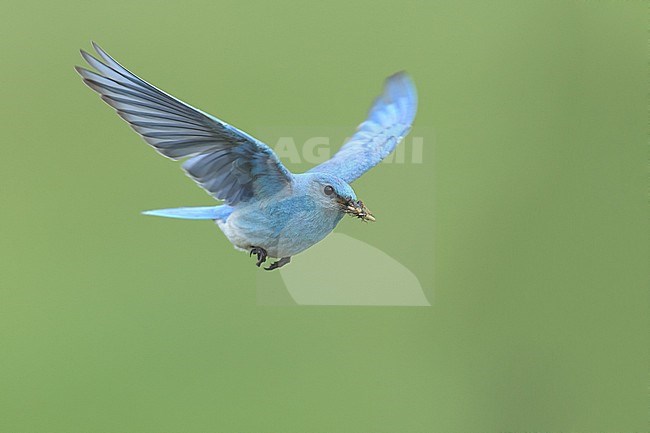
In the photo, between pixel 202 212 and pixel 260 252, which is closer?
pixel 260 252

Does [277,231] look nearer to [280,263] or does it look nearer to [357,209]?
[280,263]

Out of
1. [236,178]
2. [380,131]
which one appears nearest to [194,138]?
[236,178]

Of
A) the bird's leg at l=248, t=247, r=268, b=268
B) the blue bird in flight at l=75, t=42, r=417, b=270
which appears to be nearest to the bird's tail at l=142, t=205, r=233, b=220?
the blue bird in flight at l=75, t=42, r=417, b=270

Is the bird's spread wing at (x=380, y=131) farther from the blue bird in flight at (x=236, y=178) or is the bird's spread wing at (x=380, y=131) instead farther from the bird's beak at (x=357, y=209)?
the bird's beak at (x=357, y=209)

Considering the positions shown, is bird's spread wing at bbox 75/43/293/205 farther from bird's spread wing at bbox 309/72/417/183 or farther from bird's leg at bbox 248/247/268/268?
bird's spread wing at bbox 309/72/417/183

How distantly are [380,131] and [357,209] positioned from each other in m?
0.47

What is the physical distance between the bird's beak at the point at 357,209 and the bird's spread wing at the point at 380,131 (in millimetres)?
Answer: 259

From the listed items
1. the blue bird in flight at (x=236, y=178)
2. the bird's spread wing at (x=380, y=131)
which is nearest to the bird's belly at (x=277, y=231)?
the blue bird in flight at (x=236, y=178)

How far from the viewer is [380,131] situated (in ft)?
4.40

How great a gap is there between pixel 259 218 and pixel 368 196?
0.28m

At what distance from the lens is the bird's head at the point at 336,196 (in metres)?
0.89

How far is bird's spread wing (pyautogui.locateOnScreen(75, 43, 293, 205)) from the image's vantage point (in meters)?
0.83

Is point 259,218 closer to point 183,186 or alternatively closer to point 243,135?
point 243,135

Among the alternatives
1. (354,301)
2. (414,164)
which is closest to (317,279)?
(354,301)
